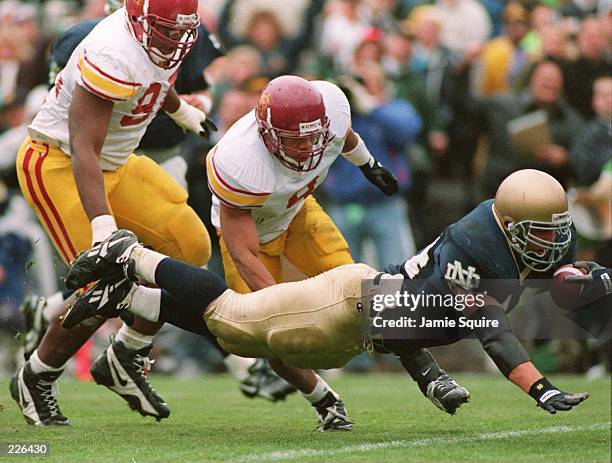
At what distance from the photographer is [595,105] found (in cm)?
799

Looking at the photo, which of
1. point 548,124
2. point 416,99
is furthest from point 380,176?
point 416,99

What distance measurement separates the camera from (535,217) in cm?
423

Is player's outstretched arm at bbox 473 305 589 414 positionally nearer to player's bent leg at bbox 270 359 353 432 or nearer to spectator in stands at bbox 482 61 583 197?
player's bent leg at bbox 270 359 353 432

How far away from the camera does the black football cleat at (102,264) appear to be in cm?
437

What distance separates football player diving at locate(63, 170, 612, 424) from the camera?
13.8 ft

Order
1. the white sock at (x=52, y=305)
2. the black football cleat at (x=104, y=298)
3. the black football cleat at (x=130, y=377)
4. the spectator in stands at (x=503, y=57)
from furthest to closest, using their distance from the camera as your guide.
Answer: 1. the spectator in stands at (x=503, y=57)
2. the white sock at (x=52, y=305)
3. the black football cleat at (x=130, y=377)
4. the black football cleat at (x=104, y=298)

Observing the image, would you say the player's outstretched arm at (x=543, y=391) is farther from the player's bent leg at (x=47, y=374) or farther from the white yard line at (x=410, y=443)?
the player's bent leg at (x=47, y=374)

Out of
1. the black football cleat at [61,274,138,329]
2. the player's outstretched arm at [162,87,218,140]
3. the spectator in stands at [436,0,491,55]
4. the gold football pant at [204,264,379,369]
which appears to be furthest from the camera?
the spectator in stands at [436,0,491,55]

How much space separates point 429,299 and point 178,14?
149cm

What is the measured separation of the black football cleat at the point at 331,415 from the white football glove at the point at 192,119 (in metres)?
1.31

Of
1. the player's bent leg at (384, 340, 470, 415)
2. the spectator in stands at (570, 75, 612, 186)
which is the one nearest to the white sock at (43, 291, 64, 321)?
the player's bent leg at (384, 340, 470, 415)

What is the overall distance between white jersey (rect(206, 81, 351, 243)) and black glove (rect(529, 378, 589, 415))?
4.17ft

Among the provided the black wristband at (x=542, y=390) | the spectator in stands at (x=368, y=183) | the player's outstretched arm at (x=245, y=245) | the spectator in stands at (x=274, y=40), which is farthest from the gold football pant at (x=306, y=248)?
the spectator in stands at (x=274, y=40)

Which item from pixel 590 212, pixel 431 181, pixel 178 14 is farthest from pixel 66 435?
pixel 431 181
